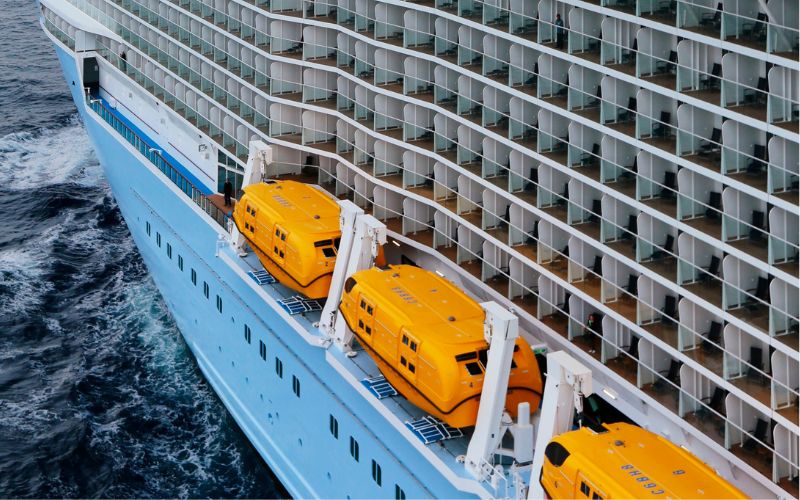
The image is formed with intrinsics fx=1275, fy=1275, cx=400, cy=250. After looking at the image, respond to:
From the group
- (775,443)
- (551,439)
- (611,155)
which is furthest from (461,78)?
(775,443)

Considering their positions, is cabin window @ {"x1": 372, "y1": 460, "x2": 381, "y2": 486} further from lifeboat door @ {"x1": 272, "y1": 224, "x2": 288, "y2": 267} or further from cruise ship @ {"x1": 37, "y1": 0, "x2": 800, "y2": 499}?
lifeboat door @ {"x1": 272, "y1": 224, "x2": 288, "y2": 267}

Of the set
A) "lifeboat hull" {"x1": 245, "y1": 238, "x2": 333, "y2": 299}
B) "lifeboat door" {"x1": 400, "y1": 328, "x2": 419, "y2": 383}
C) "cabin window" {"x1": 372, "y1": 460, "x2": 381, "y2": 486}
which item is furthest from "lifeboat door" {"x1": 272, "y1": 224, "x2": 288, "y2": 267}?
"lifeboat door" {"x1": 400, "y1": 328, "x2": 419, "y2": 383}

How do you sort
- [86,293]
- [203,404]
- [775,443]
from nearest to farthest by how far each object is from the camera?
[775,443] → [203,404] → [86,293]

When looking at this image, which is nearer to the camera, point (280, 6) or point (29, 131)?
point (280, 6)

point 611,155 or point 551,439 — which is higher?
point 611,155

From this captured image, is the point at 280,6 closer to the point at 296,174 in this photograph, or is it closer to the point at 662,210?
the point at 296,174

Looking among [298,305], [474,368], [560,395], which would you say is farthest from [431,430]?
[298,305]

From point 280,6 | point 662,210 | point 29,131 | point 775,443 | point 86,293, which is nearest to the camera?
point 775,443
